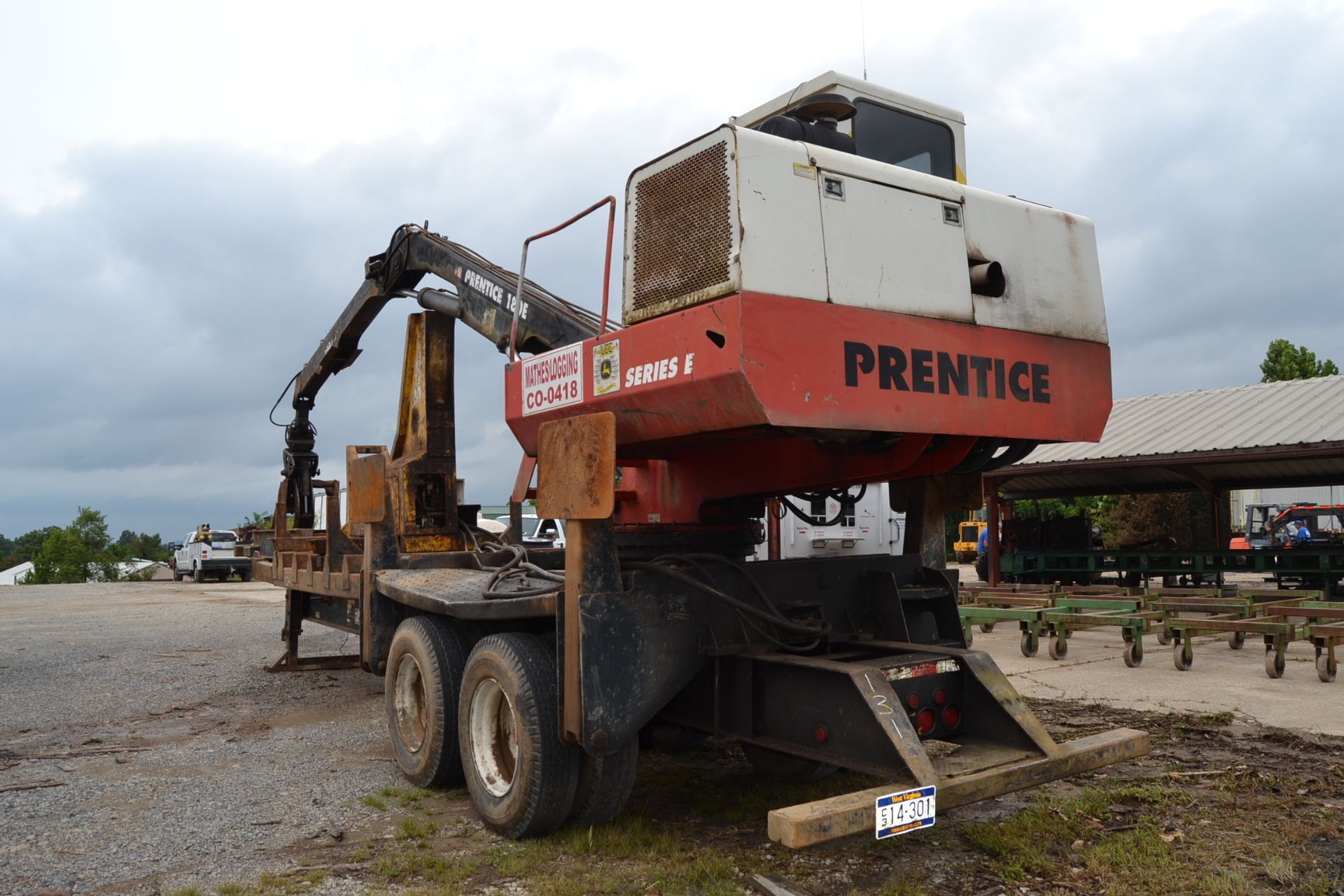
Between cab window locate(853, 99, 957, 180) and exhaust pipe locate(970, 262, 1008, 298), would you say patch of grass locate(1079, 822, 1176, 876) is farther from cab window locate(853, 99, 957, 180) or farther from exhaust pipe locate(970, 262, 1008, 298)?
cab window locate(853, 99, 957, 180)

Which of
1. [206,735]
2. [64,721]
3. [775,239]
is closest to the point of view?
[775,239]

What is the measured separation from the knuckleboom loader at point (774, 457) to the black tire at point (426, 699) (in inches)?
0.7

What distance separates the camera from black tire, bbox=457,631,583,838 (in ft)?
15.0

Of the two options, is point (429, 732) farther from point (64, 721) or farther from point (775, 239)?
point (64, 721)

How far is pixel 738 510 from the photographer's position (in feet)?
18.5

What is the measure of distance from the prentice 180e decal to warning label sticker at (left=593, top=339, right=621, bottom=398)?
3.31 feet

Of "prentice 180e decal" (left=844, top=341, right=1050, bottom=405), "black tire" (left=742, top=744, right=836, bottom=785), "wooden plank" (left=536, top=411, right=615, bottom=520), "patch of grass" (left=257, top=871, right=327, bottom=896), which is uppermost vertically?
"prentice 180e decal" (left=844, top=341, right=1050, bottom=405)

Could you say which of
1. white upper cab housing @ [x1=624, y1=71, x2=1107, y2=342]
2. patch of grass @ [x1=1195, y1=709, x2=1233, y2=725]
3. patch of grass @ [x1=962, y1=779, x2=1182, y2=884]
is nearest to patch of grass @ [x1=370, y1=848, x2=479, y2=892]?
patch of grass @ [x1=962, y1=779, x2=1182, y2=884]

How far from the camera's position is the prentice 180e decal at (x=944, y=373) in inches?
161

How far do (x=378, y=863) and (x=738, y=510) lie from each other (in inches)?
98.2

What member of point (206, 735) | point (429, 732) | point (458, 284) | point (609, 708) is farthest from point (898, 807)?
point (206, 735)

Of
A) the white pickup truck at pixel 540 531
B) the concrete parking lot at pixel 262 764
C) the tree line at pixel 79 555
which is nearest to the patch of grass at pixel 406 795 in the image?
the concrete parking lot at pixel 262 764

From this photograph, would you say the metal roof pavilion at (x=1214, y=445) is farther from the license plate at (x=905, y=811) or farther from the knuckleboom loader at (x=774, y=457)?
the license plate at (x=905, y=811)

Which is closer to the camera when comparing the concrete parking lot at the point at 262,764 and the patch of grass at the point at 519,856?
the patch of grass at the point at 519,856
